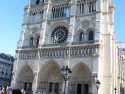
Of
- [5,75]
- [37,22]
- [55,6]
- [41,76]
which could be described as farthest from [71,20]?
[5,75]

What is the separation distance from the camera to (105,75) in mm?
25922

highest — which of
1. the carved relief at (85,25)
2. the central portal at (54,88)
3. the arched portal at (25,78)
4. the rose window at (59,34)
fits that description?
the carved relief at (85,25)

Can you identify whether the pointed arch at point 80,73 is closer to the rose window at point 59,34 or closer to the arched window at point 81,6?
the rose window at point 59,34

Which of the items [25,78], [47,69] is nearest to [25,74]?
[25,78]

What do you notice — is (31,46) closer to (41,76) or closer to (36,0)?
(41,76)

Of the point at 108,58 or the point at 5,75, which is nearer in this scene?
the point at 108,58

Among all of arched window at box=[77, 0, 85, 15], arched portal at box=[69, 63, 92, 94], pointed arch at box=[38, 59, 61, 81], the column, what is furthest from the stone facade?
arched window at box=[77, 0, 85, 15]

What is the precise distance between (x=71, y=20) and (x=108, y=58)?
9.24m

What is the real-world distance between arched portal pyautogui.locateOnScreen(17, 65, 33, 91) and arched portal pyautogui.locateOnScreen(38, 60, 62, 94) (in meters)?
2.64

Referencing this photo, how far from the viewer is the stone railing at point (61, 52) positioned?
26.7 metres

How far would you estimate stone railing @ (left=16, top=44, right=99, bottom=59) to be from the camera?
87.7 feet

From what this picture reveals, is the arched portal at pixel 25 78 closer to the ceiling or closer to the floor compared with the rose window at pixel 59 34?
closer to the floor

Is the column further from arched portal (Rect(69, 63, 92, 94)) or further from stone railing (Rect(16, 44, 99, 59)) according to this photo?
arched portal (Rect(69, 63, 92, 94))

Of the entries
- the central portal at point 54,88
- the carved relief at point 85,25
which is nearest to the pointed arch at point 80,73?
the central portal at point 54,88
